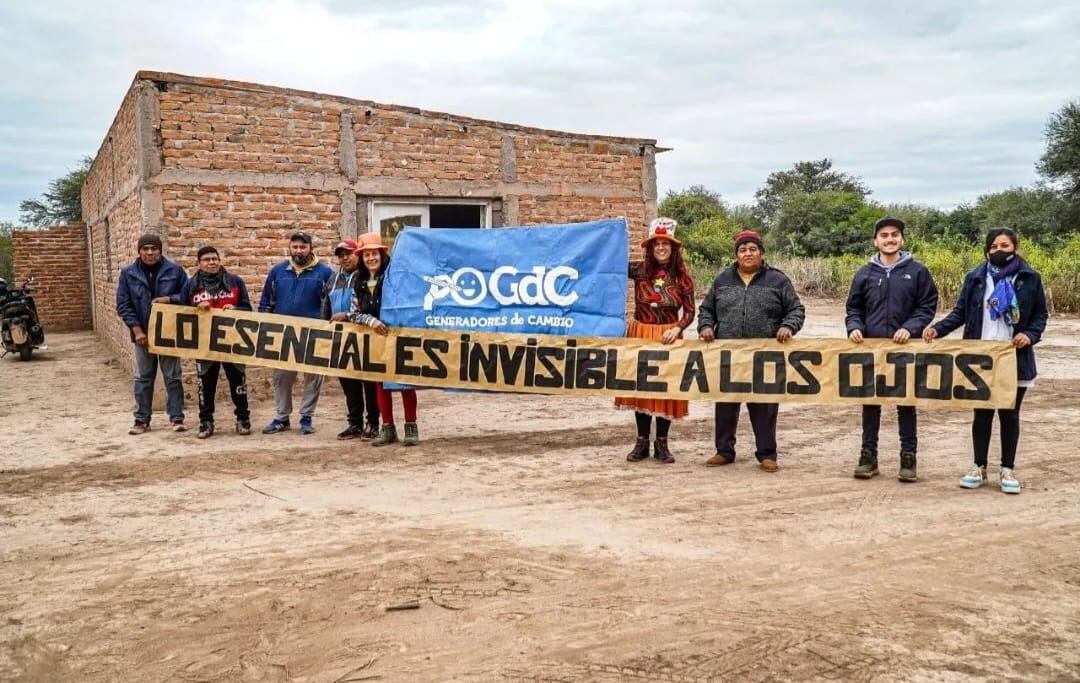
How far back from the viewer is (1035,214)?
29688 millimetres

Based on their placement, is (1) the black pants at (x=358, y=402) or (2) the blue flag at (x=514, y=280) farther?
(1) the black pants at (x=358, y=402)

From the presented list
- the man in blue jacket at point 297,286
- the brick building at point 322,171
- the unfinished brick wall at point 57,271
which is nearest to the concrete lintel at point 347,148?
the brick building at point 322,171

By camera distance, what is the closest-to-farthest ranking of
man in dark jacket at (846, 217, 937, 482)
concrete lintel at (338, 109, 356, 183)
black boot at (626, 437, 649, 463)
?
1. man in dark jacket at (846, 217, 937, 482)
2. black boot at (626, 437, 649, 463)
3. concrete lintel at (338, 109, 356, 183)

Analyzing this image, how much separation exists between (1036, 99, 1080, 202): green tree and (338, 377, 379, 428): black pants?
29.6m

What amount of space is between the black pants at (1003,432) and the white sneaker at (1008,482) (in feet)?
0.13

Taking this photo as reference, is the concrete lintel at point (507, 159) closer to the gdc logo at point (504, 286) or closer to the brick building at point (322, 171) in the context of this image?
the brick building at point (322, 171)

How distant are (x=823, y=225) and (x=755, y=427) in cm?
3258

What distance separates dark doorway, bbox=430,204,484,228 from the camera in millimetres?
9940

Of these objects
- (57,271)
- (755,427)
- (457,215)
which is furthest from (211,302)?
(57,271)

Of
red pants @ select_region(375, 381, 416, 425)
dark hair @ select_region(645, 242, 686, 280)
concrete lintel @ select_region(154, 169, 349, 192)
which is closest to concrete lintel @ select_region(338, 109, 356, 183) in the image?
concrete lintel @ select_region(154, 169, 349, 192)

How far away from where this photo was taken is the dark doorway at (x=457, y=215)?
32.6 feet

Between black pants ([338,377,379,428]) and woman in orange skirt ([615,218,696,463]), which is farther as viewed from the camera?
black pants ([338,377,379,428])

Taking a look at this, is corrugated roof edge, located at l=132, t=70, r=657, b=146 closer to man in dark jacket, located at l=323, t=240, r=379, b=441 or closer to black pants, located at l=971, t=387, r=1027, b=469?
man in dark jacket, located at l=323, t=240, r=379, b=441

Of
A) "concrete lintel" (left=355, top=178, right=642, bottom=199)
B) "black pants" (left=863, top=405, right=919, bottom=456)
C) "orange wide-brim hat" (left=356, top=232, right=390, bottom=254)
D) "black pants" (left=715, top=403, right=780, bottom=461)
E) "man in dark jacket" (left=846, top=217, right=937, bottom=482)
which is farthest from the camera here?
"concrete lintel" (left=355, top=178, right=642, bottom=199)
